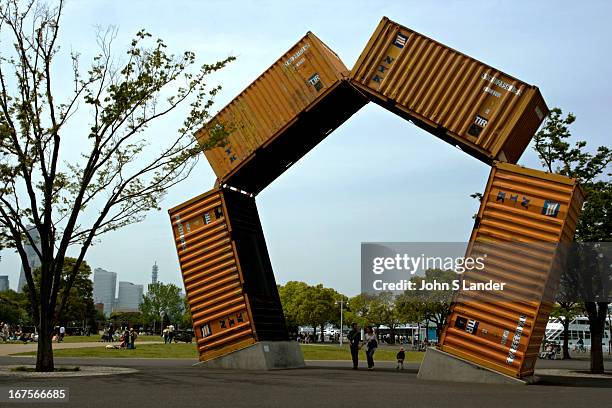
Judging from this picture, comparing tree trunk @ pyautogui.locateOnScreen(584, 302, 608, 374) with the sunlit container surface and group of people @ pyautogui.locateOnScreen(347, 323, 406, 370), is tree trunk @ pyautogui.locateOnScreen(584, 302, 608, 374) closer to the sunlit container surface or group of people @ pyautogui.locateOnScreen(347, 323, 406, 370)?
group of people @ pyautogui.locateOnScreen(347, 323, 406, 370)

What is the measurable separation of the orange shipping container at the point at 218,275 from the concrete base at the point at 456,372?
6147 mm

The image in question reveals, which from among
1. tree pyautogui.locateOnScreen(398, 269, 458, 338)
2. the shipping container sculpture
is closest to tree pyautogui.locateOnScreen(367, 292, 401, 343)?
tree pyautogui.locateOnScreen(398, 269, 458, 338)

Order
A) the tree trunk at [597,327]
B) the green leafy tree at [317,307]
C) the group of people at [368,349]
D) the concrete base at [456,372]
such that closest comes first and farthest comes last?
the concrete base at [456,372]
the group of people at [368,349]
the tree trunk at [597,327]
the green leafy tree at [317,307]

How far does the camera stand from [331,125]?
24641 mm

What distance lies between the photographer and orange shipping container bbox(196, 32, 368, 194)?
71.3 ft

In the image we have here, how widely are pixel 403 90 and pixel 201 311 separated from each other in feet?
33.2

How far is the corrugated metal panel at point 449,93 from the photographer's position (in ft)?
62.7

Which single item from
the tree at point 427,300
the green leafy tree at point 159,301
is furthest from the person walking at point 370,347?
the green leafy tree at point 159,301

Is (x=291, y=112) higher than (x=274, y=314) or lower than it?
higher

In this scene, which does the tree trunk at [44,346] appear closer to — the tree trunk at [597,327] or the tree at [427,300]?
the tree trunk at [597,327]

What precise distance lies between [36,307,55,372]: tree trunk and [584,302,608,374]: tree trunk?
65.7 ft

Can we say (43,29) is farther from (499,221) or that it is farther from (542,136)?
(542,136)

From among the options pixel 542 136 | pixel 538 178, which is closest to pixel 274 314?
pixel 538 178

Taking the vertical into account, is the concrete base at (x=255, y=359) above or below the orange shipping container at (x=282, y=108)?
below
